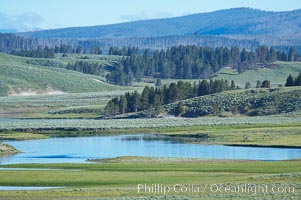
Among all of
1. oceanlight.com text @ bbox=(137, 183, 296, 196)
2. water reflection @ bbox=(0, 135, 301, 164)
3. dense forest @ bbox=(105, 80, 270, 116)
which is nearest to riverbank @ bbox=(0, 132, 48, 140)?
water reflection @ bbox=(0, 135, 301, 164)

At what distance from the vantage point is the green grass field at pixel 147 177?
48031 millimetres

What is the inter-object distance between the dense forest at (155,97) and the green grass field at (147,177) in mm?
67106

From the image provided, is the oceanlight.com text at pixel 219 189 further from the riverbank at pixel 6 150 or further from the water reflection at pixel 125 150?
the riverbank at pixel 6 150

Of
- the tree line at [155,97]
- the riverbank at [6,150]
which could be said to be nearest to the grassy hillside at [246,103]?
the tree line at [155,97]

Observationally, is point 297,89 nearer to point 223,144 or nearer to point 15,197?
point 223,144

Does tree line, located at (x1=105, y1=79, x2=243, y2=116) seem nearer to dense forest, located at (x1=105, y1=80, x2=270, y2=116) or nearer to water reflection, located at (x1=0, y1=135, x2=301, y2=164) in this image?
dense forest, located at (x1=105, y1=80, x2=270, y2=116)

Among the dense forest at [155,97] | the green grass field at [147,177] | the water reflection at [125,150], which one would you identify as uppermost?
the green grass field at [147,177]

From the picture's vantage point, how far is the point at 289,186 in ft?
156

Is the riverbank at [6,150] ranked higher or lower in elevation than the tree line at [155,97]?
higher

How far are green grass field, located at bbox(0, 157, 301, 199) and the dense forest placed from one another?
6711cm

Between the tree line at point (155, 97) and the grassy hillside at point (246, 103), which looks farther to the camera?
the tree line at point (155, 97)

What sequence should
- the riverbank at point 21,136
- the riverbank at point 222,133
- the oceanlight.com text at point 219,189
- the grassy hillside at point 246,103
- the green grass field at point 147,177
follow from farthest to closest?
the grassy hillside at point 246,103
the riverbank at point 21,136
the riverbank at point 222,133
the green grass field at point 147,177
the oceanlight.com text at point 219,189

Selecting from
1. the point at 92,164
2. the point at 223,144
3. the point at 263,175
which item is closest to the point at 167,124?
the point at 223,144

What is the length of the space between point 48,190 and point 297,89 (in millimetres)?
83337
